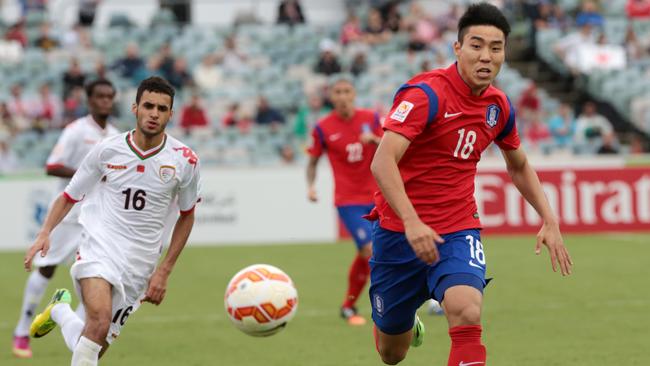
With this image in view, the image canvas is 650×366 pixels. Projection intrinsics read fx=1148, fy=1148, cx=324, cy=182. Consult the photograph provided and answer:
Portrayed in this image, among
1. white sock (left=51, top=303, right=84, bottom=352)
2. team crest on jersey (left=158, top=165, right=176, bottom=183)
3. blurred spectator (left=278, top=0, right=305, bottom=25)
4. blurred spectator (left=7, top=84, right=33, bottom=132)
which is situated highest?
→ team crest on jersey (left=158, top=165, right=176, bottom=183)

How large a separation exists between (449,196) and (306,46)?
→ 1984cm

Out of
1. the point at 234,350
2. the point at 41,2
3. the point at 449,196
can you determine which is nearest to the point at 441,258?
the point at 449,196

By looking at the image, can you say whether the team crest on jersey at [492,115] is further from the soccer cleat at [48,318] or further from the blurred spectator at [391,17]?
the blurred spectator at [391,17]

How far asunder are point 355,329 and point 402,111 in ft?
16.2

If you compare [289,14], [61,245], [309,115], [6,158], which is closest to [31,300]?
[61,245]

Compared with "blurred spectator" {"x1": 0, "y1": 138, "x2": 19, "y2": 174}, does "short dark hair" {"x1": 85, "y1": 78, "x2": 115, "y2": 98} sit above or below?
above

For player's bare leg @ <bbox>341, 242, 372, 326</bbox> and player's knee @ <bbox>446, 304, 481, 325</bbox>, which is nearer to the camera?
player's knee @ <bbox>446, 304, 481, 325</bbox>

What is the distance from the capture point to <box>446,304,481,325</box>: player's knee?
6.29 meters

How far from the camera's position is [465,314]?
6293mm

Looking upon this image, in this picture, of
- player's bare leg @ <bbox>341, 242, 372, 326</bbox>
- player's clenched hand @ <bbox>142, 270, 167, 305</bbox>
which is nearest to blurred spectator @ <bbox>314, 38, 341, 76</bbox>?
player's bare leg @ <bbox>341, 242, 372, 326</bbox>

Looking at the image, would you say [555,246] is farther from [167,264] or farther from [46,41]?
[46,41]

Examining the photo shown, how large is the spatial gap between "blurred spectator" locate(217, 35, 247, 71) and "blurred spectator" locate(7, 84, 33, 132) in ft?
15.0

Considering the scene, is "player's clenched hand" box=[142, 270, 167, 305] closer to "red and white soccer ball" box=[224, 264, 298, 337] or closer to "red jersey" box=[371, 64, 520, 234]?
"red and white soccer ball" box=[224, 264, 298, 337]

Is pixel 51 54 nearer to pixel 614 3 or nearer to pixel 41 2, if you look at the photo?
pixel 41 2
